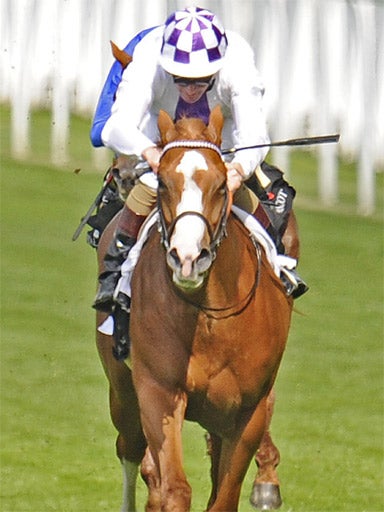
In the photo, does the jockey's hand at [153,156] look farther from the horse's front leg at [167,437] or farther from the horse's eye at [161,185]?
the horse's front leg at [167,437]

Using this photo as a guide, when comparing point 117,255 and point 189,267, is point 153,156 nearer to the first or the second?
point 189,267

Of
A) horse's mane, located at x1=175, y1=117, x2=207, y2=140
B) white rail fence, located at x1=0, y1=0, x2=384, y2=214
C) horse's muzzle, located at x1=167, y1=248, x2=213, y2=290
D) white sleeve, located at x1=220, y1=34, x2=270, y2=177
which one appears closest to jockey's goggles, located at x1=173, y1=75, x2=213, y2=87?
white sleeve, located at x1=220, y1=34, x2=270, y2=177

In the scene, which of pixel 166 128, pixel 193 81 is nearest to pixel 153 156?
pixel 166 128

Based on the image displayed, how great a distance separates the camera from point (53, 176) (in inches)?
914

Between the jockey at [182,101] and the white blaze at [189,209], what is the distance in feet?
1.14

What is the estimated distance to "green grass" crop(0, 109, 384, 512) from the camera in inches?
397

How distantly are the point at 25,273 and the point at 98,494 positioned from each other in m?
8.32

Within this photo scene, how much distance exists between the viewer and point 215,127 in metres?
6.96

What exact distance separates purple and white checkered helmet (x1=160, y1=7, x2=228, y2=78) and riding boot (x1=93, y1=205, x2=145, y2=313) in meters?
0.84

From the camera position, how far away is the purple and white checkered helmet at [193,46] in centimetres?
731

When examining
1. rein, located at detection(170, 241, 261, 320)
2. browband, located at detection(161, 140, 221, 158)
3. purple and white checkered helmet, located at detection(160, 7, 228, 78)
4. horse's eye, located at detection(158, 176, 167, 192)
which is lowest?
rein, located at detection(170, 241, 261, 320)

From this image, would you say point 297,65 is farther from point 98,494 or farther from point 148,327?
point 148,327

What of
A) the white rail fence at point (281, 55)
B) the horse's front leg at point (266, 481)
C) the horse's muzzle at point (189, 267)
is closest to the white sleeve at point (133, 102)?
the horse's muzzle at point (189, 267)

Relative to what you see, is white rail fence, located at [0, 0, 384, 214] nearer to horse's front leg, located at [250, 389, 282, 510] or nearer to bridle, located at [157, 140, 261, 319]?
horse's front leg, located at [250, 389, 282, 510]
